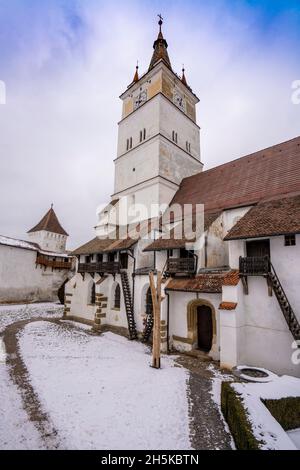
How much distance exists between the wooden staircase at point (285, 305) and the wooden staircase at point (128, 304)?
10.3m

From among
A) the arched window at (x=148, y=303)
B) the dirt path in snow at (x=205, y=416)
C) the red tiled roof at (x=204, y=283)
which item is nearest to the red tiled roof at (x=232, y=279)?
the red tiled roof at (x=204, y=283)

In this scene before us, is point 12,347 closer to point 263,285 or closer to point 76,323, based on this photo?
point 76,323

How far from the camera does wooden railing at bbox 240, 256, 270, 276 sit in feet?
37.2

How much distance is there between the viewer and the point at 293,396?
7242 millimetres

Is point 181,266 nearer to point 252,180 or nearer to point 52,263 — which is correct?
point 252,180

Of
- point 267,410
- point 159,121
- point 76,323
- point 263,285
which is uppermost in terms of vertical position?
point 159,121

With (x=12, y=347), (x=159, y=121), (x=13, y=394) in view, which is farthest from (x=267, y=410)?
(x=159, y=121)

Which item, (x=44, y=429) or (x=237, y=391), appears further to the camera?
(x=237, y=391)

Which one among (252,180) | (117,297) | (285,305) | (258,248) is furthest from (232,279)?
(117,297)

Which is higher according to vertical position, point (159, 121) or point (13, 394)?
point (159, 121)

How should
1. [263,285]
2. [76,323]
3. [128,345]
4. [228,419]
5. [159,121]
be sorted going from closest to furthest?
1. [228,419]
2. [263,285]
3. [128,345]
4. [76,323]
5. [159,121]

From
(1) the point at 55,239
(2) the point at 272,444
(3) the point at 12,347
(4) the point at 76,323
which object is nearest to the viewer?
(2) the point at 272,444

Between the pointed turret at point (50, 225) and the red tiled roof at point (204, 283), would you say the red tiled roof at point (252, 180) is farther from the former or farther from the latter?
the pointed turret at point (50, 225)

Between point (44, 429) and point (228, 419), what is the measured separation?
5.39 m
